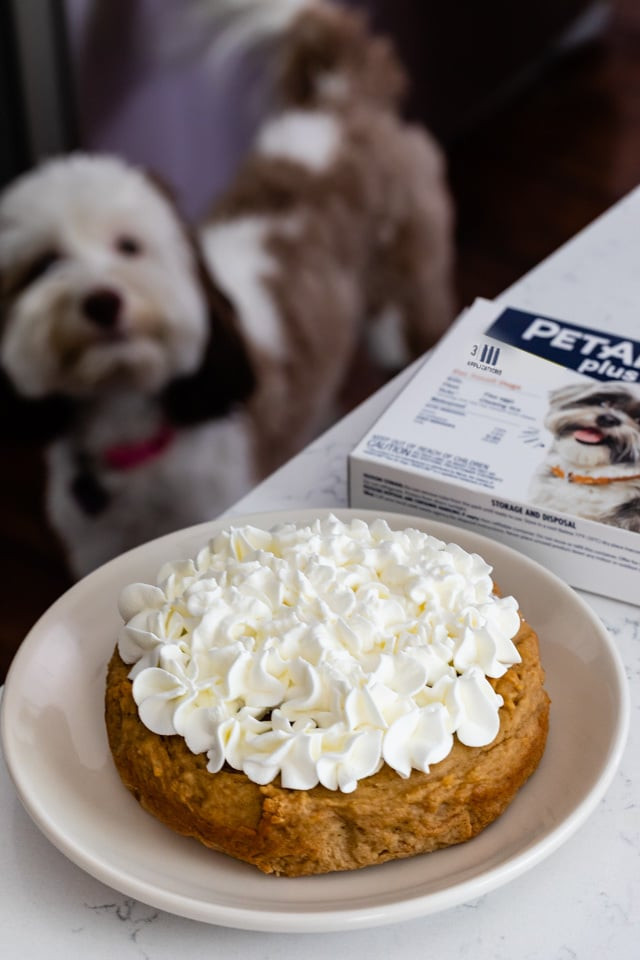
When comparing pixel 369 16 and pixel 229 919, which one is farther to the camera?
pixel 369 16

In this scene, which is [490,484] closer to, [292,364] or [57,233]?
[57,233]

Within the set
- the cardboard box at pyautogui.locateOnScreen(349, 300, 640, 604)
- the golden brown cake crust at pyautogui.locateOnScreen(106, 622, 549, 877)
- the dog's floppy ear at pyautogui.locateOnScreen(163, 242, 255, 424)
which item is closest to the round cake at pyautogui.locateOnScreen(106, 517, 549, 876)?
the golden brown cake crust at pyautogui.locateOnScreen(106, 622, 549, 877)

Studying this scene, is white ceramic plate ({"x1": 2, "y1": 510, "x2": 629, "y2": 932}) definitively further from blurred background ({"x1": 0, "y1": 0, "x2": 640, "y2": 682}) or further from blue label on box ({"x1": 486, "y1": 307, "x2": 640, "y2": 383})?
blurred background ({"x1": 0, "y1": 0, "x2": 640, "y2": 682})

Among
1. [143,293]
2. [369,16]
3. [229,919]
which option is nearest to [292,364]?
[143,293]

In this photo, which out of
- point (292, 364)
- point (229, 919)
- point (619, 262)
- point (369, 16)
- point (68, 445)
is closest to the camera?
point (229, 919)

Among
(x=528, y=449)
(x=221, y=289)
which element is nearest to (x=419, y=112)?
(x=221, y=289)

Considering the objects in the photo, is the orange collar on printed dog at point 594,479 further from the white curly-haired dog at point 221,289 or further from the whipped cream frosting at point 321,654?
the white curly-haired dog at point 221,289

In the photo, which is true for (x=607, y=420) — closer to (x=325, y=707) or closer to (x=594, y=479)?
(x=594, y=479)
